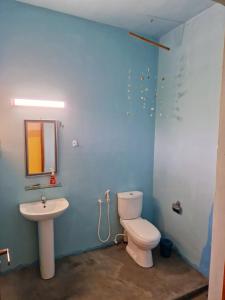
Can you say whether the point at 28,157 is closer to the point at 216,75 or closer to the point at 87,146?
the point at 87,146

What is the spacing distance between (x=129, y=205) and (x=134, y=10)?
2.22m

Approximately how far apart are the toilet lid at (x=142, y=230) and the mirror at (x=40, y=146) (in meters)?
1.12

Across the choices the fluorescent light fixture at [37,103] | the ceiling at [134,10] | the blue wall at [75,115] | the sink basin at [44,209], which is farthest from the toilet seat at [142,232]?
the ceiling at [134,10]

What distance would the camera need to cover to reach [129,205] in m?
2.77

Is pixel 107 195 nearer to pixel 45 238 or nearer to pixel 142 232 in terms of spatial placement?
pixel 142 232

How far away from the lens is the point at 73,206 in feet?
8.60

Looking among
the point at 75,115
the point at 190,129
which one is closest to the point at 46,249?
the point at 75,115

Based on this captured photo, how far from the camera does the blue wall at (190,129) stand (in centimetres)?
219

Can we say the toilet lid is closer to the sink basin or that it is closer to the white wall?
the sink basin

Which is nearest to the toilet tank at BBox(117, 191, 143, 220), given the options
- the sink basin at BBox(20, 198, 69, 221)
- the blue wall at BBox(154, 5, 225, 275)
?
the blue wall at BBox(154, 5, 225, 275)

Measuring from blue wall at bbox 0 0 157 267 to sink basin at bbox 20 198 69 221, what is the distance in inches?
4.0

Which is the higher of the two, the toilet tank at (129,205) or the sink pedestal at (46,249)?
the toilet tank at (129,205)

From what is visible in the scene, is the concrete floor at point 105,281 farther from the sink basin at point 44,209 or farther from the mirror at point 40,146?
the mirror at point 40,146

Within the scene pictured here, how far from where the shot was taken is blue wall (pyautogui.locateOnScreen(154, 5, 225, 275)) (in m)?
2.19
